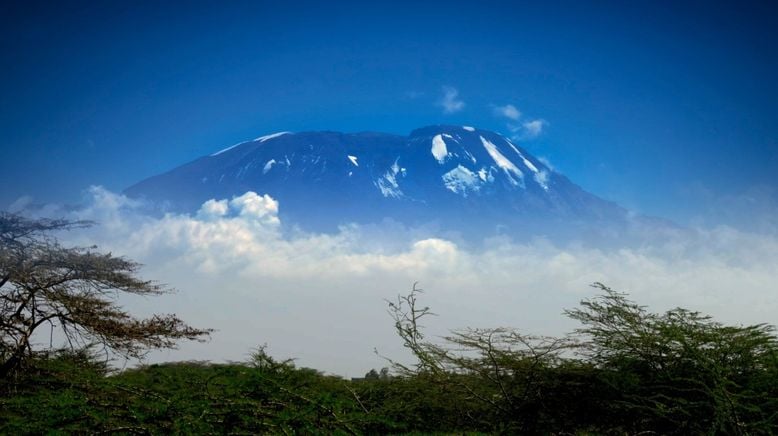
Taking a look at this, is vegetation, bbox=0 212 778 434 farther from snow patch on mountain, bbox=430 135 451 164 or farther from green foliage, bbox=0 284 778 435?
snow patch on mountain, bbox=430 135 451 164

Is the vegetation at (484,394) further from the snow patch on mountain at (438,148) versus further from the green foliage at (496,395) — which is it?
the snow patch on mountain at (438,148)

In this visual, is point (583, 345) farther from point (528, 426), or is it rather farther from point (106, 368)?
point (106, 368)

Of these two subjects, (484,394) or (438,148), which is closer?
(484,394)

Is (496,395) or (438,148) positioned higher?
(438,148)

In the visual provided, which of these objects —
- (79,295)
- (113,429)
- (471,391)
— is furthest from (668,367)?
(79,295)

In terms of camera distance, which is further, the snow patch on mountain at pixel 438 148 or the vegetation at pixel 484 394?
the snow patch on mountain at pixel 438 148

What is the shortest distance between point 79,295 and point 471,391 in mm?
10143

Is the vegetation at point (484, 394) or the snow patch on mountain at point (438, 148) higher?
the snow patch on mountain at point (438, 148)

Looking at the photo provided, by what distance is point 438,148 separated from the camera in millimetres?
177125

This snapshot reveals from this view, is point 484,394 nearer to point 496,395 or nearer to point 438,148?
point 496,395

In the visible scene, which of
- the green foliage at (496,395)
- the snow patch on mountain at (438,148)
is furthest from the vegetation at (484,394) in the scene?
the snow patch on mountain at (438,148)

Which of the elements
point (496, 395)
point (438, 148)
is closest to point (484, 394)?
point (496, 395)

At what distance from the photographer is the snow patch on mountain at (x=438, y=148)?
172 m

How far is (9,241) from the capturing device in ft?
53.0
